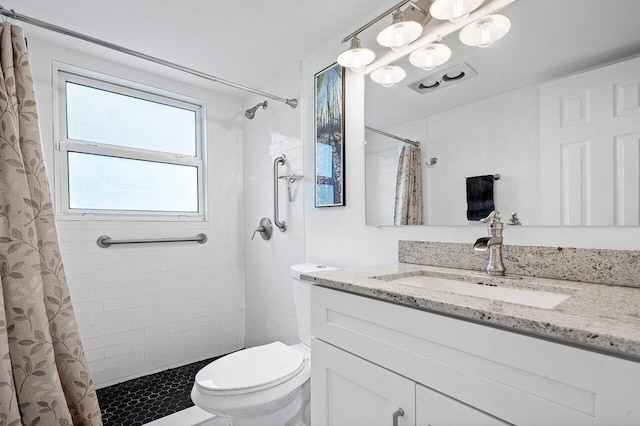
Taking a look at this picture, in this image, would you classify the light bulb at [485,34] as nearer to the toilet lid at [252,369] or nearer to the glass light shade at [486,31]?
the glass light shade at [486,31]

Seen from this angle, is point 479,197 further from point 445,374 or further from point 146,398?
point 146,398

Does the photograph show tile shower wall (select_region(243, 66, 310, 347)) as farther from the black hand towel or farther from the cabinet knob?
the cabinet knob

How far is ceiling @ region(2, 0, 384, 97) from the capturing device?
63.8 inches

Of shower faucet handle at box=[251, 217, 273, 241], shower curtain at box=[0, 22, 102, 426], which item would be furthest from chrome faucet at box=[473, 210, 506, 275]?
shower curtain at box=[0, 22, 102, 426]

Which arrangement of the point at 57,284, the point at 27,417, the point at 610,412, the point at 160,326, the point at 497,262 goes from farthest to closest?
the point at 160,326 < the point at 57,284 < the point at 27,417 < the point at 497,262 < the point at 610,412

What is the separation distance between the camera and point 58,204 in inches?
78.6

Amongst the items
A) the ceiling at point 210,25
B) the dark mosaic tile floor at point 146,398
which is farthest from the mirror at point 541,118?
the dark mosaic tile floor at point 146,398

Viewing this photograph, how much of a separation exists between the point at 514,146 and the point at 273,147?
164cm

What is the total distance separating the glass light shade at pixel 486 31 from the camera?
1205 mm

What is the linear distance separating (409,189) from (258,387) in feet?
3.46

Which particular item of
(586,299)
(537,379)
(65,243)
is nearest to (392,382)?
(537,379)

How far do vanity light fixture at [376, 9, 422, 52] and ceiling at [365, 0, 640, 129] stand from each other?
144 millimetres

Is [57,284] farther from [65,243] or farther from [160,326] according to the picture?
[160,326]

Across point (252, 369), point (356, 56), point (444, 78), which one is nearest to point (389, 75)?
point (356, 56)
